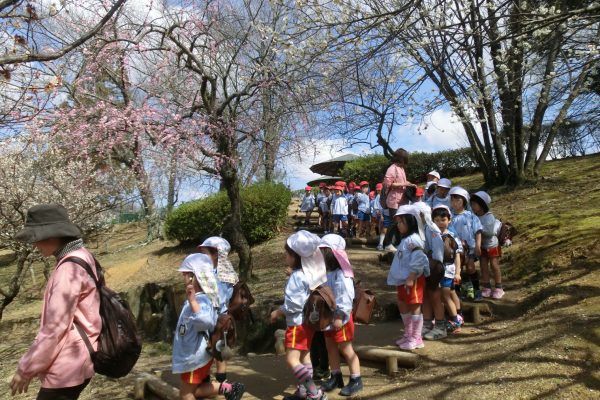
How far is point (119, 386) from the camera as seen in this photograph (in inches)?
237

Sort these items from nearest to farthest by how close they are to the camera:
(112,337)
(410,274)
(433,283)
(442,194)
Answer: (112,337) → (410,274) → (433,283) → (442,194)

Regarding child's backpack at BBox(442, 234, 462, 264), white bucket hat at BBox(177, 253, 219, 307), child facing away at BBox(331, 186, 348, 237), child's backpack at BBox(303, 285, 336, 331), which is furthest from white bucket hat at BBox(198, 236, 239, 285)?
child facing away at BBox(331, 186, 348, 237)

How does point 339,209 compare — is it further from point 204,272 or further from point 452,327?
point 204,272

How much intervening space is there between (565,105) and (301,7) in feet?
23.7

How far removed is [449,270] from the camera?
18.3 feet

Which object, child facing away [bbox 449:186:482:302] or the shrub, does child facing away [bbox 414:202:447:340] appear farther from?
the shrub

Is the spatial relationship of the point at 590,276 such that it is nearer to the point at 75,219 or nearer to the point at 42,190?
the point at 75,219

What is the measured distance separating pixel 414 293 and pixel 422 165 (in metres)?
15.0

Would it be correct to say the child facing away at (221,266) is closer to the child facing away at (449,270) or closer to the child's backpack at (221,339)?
the child's backpack at (221,339)

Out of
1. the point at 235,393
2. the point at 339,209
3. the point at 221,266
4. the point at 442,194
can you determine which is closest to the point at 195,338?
the point at 235,393

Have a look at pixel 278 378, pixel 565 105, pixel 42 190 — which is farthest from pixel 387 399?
pixel 42 190

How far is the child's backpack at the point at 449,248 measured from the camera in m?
5.52

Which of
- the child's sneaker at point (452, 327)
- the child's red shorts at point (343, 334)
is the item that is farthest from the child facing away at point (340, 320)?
the child's sneaker at point (452, 327)

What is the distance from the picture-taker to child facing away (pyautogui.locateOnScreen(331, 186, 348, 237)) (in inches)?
487
